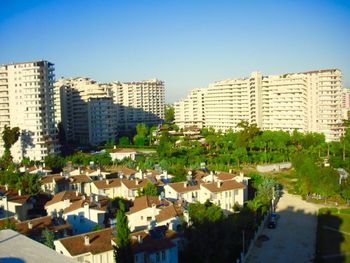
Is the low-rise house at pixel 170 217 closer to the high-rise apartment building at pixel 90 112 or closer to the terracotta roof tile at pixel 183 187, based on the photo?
the terracotta roof tile at pixel 183 187

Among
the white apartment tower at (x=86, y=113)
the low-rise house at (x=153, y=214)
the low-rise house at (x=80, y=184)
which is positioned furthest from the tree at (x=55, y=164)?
the white apartment tower at (x=86, y=113)

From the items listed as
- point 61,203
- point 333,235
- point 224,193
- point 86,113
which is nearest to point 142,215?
point 61,203

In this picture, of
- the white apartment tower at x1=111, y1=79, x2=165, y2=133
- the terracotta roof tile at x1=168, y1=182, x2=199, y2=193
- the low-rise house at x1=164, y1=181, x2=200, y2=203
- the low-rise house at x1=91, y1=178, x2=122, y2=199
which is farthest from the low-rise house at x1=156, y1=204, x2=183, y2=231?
the white apartment tower at x1=111, y1=79, x2=165, y2=133

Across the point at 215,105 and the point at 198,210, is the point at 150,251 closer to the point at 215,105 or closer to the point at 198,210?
the point at 198,210

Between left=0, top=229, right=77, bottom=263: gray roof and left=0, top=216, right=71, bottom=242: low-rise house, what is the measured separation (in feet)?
41.8

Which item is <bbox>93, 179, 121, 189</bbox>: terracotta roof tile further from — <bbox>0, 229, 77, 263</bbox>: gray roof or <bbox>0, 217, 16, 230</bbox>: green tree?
<bbox>0, 229, 77, 263</bbox>: gray roof

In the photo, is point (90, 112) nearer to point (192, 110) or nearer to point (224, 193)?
point (192, 110)

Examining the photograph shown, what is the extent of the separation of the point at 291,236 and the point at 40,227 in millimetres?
14555

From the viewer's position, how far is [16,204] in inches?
1125

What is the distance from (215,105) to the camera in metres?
86.9

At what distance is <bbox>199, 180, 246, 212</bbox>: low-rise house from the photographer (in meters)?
30.3

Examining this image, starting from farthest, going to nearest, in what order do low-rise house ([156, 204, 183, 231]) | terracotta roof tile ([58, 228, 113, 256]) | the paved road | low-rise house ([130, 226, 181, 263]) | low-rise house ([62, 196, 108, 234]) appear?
low-rise house ([62, 196, 108, 234])
low-rise house ([156, 204, 183, 231])
the paved road
terracotta roof tile ([58, 228, 113, 256])
low-rise house ([130, 226, 181, 263])

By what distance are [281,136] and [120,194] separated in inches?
1324

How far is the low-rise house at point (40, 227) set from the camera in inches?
851
